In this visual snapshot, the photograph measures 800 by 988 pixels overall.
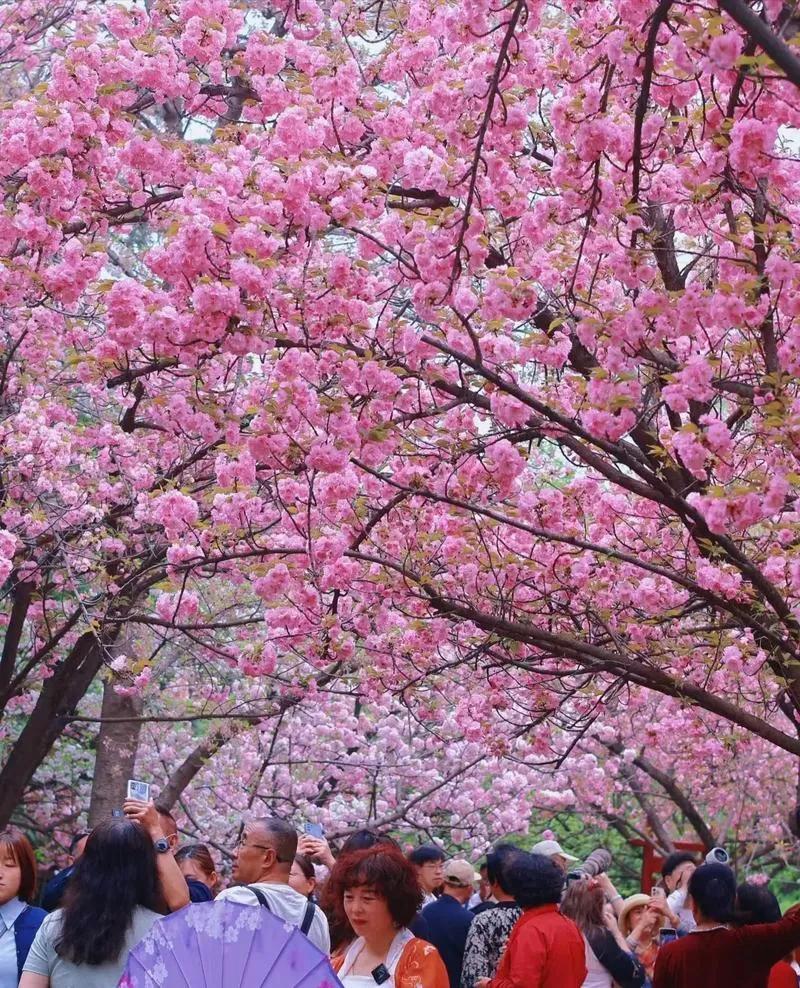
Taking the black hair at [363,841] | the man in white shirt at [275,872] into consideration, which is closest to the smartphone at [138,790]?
the man in white shirt at [275,872]

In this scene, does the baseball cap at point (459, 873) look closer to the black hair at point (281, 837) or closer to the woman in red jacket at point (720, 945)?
the woman in red jacket at point (720, 945)

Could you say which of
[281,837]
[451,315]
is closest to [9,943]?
[281,837]

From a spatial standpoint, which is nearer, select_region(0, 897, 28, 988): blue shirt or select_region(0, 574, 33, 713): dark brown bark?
select_region(0, 897, 28, 988): blue shirt

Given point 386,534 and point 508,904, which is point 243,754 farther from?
point 508,904

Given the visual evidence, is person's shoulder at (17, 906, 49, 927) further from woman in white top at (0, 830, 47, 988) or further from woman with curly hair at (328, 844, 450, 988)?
woman with curly hair at (328, 844, 450, 988)

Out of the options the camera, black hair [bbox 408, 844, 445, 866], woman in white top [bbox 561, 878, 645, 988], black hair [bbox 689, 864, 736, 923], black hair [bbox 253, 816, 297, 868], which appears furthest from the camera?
black hair [bbox 408, 844, 445, 866]

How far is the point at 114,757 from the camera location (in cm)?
1032

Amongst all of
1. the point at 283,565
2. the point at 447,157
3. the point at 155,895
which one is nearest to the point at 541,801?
the point at 283,565

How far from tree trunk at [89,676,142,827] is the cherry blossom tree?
2000 millimetres

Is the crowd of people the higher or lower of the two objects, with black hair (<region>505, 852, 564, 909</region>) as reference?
lower

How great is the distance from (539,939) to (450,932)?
1225 millimetres

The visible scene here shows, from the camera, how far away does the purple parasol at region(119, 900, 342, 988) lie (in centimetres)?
293

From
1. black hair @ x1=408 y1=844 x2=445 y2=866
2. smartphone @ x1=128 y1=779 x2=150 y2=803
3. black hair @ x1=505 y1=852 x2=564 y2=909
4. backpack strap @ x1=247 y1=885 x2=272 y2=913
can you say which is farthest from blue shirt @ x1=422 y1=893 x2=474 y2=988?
smartphone @ x1=128 y1=779 x2=150 y2=803

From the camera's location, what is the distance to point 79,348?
8.55m
